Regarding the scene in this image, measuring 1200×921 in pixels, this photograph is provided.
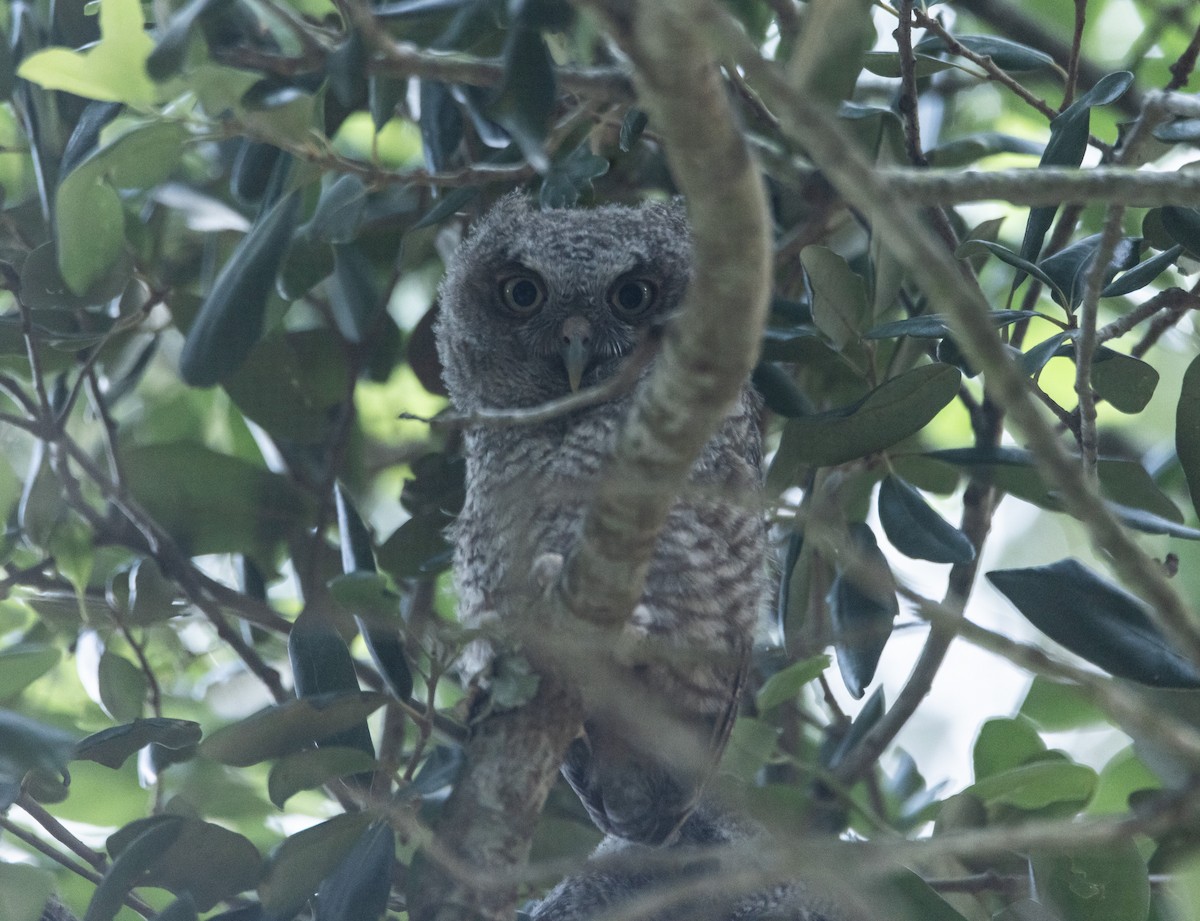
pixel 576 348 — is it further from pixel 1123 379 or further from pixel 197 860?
pixel 197 860

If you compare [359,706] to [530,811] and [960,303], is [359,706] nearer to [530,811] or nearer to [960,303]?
[530,811]

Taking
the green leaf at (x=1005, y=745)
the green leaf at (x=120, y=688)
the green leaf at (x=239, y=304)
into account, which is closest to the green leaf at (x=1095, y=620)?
the green leaf at (x=1005, y=745)

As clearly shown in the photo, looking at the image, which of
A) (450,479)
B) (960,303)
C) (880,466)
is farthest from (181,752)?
(960,303)

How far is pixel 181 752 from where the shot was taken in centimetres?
172

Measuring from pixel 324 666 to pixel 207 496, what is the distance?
2.27 ft

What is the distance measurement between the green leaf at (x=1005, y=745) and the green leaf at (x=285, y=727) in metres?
1.06

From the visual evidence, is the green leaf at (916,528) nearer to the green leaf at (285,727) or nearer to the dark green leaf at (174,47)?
the green leaf at (285,727)

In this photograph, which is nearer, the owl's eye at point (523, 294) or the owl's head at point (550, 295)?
the owl's head at point (550, 295)

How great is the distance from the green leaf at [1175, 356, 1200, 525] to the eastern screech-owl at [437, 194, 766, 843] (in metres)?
0.74

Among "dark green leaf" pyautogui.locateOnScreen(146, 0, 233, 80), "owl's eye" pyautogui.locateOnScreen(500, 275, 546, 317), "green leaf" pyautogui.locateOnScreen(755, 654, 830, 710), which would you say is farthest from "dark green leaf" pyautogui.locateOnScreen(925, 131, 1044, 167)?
"dark green leaf" pyautogui.locateOnScreen(146, 0, 233, 80)

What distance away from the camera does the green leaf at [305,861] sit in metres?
1.57

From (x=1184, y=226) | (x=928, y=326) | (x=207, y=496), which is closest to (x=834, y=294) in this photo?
(x=928, y=326)

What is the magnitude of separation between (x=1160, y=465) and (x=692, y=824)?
1162 millimetres

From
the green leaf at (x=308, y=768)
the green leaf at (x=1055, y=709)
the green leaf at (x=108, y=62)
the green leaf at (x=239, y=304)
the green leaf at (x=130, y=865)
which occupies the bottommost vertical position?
the green leaf at (x=130, y=865)
